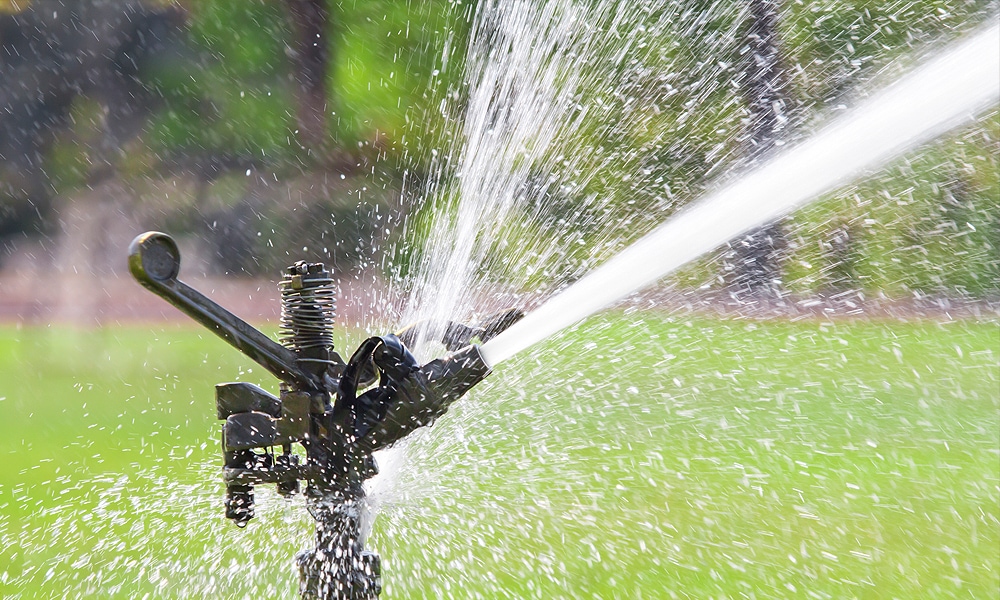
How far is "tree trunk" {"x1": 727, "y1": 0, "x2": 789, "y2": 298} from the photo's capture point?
6.76m

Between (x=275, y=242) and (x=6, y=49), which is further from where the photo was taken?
(x=6, y=49)

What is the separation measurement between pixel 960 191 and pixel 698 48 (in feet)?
8.52

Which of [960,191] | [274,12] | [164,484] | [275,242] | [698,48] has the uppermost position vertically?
[274,12]

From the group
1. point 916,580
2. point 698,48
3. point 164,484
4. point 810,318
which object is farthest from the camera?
point 810,318

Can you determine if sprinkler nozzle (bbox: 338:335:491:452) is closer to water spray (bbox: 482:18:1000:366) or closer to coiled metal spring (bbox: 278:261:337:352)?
coiled metal spring (bbox: 278:261:337:352)

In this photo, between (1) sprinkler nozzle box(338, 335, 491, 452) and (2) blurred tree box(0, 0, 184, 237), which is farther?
(2) blurred tree box(0, 0, 184, 237)

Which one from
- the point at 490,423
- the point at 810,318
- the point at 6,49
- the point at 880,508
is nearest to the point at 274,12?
the point at 6,49

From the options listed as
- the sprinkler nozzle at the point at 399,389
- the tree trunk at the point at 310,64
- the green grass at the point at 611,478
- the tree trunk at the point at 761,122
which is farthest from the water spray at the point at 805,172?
the tree trunk at the point at 310,64

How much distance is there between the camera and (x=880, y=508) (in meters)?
3.40

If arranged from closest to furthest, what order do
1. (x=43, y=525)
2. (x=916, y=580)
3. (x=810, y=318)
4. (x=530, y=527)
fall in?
(x=916, y=580) < (x=530, y=527) < (x=43, y=525) < (x=810, y=318)

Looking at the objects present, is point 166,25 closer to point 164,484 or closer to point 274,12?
point 274,12

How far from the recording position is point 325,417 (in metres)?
1.45

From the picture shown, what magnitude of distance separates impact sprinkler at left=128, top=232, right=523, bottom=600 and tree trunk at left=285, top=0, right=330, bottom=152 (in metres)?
8.29

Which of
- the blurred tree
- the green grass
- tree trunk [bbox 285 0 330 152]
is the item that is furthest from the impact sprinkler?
the blurred tree
